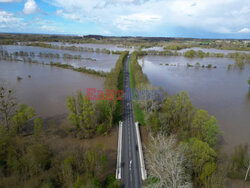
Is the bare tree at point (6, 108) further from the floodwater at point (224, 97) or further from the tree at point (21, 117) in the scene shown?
the floodwater at point (224, 97)

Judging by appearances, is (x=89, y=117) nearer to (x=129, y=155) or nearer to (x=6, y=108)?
(x=129, y=155)

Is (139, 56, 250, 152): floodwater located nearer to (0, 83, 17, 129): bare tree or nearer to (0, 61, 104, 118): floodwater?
(0, 61, 104, 118): floodwater

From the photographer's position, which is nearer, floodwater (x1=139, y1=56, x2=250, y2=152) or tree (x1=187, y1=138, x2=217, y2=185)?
tree (x1=187, y1=138, x2=217, y2=185)

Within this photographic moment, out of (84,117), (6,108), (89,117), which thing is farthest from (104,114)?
(6,108)

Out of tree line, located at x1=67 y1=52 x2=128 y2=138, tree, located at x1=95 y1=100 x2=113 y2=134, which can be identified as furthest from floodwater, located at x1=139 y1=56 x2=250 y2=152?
A: tree line, located at x1=67 y1=52 x2=128 y2=138

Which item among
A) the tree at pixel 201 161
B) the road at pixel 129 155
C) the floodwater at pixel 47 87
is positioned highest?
the floodwater at pixel 47 87

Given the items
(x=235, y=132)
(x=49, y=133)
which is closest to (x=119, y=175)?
(x=49, y=133)

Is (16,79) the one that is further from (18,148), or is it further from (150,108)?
(150,108)

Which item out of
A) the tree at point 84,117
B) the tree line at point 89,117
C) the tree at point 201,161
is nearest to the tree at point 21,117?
the tree line at point 89,117
